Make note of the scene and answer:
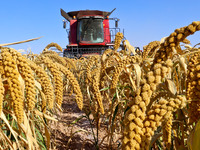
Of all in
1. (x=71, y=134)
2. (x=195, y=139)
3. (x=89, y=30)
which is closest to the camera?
(x=195, y=139)

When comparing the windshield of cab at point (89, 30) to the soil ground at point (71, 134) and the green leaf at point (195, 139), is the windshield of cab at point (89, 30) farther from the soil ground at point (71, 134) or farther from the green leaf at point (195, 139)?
the green leaf at point (195, 139)

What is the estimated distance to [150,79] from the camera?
516 mm

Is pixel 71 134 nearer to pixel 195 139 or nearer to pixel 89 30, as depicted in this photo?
pixel 195 139

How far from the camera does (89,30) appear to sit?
1170cm

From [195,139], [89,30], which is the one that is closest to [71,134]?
[195,139]

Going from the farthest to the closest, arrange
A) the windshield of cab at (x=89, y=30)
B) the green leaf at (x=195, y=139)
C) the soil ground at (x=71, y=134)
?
the windshield of cab at (x=89, y=30) < the soil ground at (x=71, y=134) < the green leaf at (x=195, y=139)

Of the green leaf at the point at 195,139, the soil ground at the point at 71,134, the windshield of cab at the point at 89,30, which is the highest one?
the windshield of cab at the point at 89,30

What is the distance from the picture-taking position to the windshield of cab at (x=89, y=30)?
11.6m

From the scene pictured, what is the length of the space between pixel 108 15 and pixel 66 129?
1179cm

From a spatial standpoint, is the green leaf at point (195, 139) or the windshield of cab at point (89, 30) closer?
the green leaf at point (195, 139)

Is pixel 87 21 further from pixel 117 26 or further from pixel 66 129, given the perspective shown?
pixel 66 129

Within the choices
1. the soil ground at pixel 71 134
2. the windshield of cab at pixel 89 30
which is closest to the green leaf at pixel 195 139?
the soil ground at pixel 71 134

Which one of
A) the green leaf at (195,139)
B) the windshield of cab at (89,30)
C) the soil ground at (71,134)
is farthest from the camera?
the windshield of cab at (89,30)

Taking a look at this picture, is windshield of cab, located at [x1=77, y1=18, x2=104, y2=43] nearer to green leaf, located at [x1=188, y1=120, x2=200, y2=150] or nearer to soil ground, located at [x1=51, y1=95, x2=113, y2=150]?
soil ground, located at [x1=51, y1=95, x2=113, y2=150]
